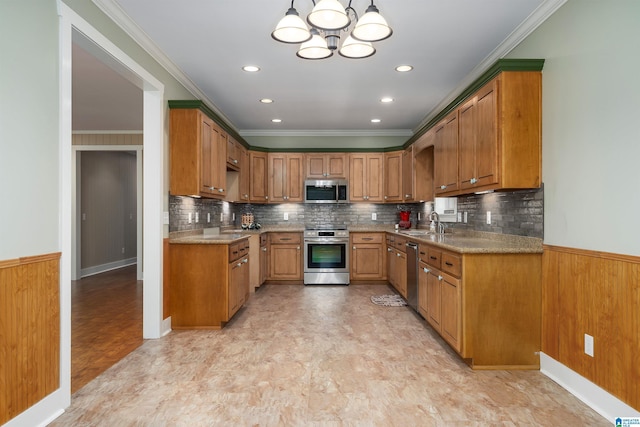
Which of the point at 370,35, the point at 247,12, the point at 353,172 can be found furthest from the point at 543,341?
the point at 353,172

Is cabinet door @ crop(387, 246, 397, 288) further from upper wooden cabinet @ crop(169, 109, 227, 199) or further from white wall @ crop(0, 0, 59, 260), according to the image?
white wall @ crop(0, 0, 59, 260)

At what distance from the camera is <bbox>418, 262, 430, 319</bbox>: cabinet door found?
4020 mm

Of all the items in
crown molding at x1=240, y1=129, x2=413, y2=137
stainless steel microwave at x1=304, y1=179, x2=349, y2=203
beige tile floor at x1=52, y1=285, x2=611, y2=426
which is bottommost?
beige tile floor at x1=52, y1=285, x2=611, y2=426

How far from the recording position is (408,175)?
641 cm

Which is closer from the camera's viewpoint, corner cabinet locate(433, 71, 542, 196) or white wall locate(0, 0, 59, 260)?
white wall locate(0, 0, 59, 260)

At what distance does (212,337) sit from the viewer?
12.4ft

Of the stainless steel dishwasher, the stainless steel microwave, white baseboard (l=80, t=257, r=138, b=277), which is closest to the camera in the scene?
the stainless steel dishwasher

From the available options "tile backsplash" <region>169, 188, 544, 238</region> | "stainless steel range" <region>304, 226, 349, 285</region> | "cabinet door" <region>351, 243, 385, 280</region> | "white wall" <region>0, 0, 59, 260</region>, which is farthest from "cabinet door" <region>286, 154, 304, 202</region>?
"white wall" <region>0, 0, 59, 260</region>

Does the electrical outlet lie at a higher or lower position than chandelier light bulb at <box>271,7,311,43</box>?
lower

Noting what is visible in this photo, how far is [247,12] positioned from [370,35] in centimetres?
114

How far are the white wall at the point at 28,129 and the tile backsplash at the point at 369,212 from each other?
1805 millimetres

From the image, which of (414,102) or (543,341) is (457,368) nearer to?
(543,341)

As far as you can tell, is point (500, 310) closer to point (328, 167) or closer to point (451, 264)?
point (451, 264)

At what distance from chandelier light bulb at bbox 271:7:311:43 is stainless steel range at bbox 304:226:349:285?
13.9 feet
